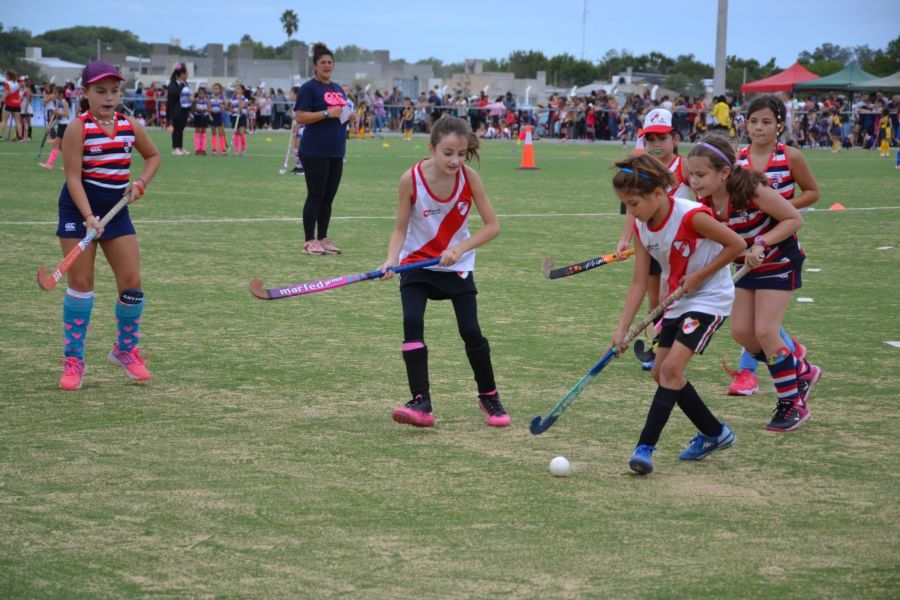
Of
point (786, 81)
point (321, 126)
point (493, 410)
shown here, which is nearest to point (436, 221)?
point (493, 410)

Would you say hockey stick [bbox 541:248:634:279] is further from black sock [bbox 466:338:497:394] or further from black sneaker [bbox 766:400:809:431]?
black sneaker [bbox 766:400:809:431]

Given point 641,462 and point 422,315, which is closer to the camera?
point 641,462

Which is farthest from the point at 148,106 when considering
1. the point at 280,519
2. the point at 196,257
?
the point at 280,519

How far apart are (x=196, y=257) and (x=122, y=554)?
331 inches

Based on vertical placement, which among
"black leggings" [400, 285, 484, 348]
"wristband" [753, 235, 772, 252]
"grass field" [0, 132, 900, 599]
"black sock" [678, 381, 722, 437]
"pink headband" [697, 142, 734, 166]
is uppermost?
"pink headband" [697, 142, 734, 166]

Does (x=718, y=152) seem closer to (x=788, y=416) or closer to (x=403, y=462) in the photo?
(x=788, y=416)

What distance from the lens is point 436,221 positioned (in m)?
6.41

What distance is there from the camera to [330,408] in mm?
6566

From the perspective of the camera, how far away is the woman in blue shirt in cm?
1273

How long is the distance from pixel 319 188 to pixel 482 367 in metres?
6.79

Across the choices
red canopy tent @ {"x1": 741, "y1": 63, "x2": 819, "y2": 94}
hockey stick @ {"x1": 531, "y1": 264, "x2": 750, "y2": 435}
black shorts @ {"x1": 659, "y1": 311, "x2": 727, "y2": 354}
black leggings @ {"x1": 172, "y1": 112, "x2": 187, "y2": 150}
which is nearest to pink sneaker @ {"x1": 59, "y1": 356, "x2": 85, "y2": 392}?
hockey stick @ {"x1": 531, "y1": 264, "x2": 750, "y2": 435}

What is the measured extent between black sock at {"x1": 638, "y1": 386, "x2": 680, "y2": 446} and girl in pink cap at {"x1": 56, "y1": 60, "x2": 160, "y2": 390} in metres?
3.37

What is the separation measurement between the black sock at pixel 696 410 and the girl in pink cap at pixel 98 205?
348cm

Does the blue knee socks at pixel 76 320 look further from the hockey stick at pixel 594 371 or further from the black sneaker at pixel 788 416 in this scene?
the black sneaker at pixel 788 416
